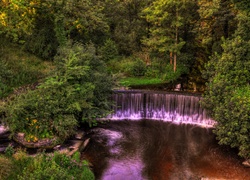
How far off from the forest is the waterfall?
1568 millimetres

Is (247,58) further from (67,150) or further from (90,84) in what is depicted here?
(67,150)

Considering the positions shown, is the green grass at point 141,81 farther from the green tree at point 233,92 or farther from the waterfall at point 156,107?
the green tree at point 233,92

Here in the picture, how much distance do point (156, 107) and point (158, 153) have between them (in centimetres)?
531

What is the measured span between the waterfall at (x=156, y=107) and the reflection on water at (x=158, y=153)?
2.58ft

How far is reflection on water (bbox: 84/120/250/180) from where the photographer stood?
14.9 meters

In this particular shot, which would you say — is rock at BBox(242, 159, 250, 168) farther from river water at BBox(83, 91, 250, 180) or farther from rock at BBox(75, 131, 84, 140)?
rock at BBox(75, 131, 84, 140)

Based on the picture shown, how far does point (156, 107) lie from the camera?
2147 cm

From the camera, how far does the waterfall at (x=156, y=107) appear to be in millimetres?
20656

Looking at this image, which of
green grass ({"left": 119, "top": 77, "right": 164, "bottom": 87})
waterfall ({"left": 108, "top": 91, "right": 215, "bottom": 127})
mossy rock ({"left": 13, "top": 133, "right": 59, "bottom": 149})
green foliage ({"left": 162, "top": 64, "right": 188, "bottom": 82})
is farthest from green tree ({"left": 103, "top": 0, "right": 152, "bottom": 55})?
mossy rock ({"left": 13, "top": 133, "right": 59, "bottom": 149})

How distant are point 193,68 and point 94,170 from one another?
18115 mm

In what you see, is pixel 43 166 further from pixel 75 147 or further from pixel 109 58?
pixel 109 58

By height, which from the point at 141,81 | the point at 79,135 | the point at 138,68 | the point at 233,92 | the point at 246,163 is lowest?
the point at 246,163

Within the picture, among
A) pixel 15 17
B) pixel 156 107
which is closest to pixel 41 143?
pixel 156 107

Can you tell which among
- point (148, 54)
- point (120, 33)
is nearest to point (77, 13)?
point (120, 33)
